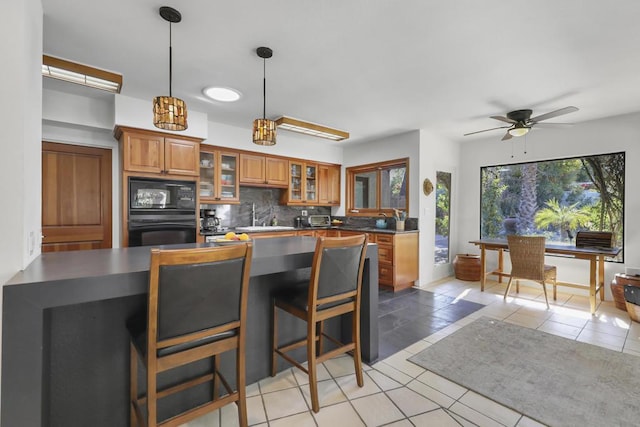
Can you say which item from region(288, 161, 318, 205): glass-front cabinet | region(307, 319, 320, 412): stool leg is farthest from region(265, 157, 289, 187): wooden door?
region(307, 319, 320, 412): stool leg

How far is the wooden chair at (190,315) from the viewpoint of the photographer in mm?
1246

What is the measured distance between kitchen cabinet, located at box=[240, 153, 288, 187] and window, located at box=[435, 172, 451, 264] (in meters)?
2.67

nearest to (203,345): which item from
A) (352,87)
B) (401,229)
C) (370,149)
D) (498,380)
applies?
(498,380)

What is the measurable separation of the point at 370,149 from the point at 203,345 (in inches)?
186

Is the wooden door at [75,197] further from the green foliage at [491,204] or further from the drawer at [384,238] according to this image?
the green foliage at [491,204]

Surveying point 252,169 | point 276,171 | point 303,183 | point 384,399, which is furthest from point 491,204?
point 384,399

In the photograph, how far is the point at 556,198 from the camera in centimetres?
461

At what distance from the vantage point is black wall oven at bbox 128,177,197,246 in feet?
11.3

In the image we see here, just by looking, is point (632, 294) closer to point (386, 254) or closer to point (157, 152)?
point (386, 254)

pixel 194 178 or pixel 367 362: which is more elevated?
pixel 194 178

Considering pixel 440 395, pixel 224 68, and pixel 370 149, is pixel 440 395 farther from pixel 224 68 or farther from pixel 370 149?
pixel 370 149

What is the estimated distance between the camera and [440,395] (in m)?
2.01

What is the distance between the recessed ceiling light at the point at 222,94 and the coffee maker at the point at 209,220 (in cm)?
169

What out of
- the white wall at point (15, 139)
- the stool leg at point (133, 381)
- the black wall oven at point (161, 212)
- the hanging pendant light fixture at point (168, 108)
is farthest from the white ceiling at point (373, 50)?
the stool leg at point (133, 381)
